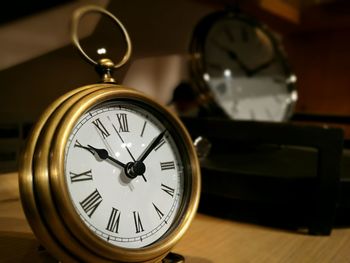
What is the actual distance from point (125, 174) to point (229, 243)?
24cm

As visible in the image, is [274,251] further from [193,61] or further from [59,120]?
[193,61]

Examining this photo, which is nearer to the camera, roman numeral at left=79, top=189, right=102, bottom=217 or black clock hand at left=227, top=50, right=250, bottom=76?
roman numeral at left=79, top=189, right=102, bottom=217

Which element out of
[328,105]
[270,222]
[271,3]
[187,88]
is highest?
[271,3]

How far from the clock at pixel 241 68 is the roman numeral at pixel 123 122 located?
0.51 m

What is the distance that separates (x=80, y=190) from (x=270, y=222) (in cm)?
41

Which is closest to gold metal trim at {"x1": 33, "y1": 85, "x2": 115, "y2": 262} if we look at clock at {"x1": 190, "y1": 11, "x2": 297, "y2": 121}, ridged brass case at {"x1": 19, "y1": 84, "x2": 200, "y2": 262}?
ridged brass case at {"x1": 19, "y1": 84, "x2": 200, "y2": 262}

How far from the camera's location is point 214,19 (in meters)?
1.00

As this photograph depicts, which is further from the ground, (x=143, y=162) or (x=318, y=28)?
(x=318, y=28)

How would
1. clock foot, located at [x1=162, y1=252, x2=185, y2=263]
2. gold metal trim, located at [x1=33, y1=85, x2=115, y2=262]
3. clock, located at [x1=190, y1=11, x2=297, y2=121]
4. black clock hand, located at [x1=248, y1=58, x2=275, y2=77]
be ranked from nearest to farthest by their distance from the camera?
gold metal trim, located at [x1=33, y1=85, x2=115, y2=262] < clock foot, located at [x1=162, y1=252, x2=185, y2=263] < clock, located at [x1=190, y1=11, x2=297, y2=121] < black clock hand, located at [x1=248, y1=58, x2=275, y2=77]

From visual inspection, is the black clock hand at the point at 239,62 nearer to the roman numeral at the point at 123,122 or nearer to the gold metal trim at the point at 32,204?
the roman numeral at the point at 123,122

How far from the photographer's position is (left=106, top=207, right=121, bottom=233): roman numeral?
1.26 ft

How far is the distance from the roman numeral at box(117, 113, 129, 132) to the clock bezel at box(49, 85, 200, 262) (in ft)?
0.08

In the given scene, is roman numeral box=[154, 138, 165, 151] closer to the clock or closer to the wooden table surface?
the wooden table surface

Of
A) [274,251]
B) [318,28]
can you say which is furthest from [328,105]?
[274,251]
